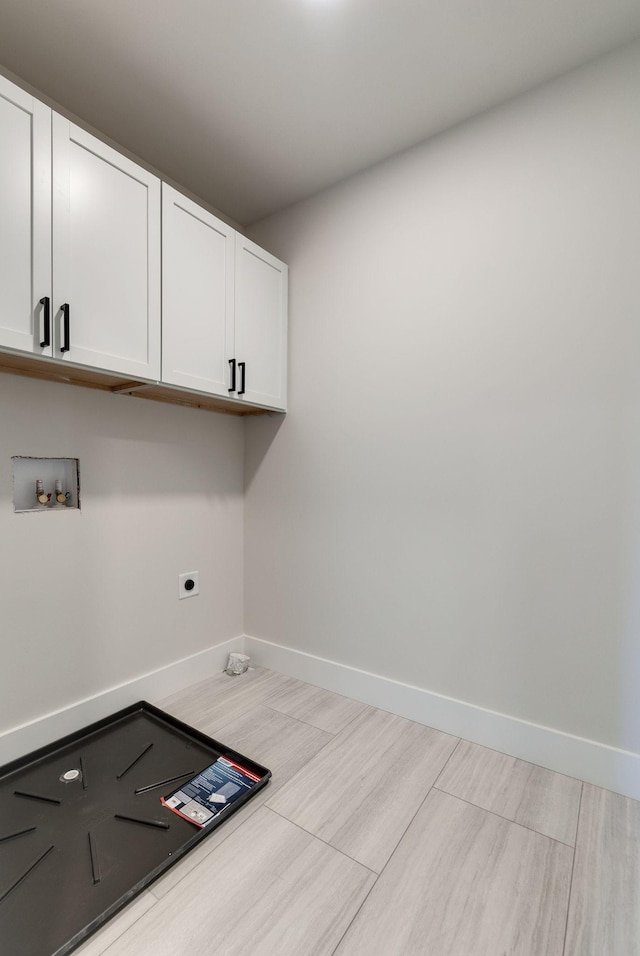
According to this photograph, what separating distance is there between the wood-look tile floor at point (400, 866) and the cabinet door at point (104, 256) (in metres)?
1.45

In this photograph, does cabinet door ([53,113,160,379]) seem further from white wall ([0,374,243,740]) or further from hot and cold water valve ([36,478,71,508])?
hot and cold water valve ([36,478,71,508])

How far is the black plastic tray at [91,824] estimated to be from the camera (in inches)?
38.5

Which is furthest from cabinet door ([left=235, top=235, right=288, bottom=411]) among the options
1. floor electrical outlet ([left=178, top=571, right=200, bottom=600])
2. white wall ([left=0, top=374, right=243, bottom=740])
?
floor electrical outlet ([left=178, top=571, right=200, bottom=600])

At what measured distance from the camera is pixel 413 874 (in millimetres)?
1113

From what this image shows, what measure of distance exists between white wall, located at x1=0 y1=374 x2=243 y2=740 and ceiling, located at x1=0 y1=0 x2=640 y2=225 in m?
1.07

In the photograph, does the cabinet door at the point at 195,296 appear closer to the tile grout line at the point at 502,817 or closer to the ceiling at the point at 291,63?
the ceiling at the point at 291,63

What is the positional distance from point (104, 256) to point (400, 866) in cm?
197

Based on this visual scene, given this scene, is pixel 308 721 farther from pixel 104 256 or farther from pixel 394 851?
pixel 104 256

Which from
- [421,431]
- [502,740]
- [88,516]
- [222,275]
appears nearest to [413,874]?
[502,740]

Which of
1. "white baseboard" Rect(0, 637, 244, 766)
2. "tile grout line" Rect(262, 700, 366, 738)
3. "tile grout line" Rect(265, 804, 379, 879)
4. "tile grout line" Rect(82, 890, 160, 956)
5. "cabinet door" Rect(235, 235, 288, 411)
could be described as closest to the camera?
"tile grout line" Rect(82, 890, 160, 956)

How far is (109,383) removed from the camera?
1.65 m

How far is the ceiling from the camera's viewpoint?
50.2 inches

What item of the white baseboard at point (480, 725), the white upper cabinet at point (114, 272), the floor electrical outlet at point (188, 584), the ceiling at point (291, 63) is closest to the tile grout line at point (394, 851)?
the white baseboard at point (480, 725)

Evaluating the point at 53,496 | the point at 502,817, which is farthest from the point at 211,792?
the point at 53,496
